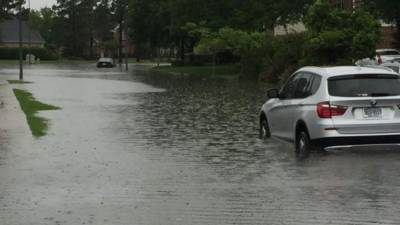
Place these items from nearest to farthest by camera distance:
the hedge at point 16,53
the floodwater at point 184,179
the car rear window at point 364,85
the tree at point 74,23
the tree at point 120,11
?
1. the floodwater at point 184,179
2. the car rear window at point 364,85
3. the hedge at point 16,53
4. the tree at point 120,11
5. the tree at point 74,23

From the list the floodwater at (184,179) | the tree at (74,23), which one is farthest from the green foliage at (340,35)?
the tree at (74,23)

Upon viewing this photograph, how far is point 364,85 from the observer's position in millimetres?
12531

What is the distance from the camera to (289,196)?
30.3ft

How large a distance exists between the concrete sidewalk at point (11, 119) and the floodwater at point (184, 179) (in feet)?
2.18

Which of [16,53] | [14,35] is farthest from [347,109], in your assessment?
[14,35]

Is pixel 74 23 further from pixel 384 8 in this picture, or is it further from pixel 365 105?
pixel 365 105

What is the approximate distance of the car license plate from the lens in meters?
12.3

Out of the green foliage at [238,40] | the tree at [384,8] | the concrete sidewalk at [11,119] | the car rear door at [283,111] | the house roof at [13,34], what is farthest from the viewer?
the house roof at [13,34]

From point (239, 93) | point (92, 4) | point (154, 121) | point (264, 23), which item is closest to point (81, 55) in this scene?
point (92, 4)

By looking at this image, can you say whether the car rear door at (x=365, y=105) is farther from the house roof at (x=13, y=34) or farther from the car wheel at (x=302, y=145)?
the house roof at (x=13, y=34)

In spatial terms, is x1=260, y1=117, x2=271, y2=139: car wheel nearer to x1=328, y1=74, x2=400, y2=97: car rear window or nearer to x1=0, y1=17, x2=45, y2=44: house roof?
x1=328, y1=74, x2=400, y2=97: car rear window

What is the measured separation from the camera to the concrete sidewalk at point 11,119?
16.8 m

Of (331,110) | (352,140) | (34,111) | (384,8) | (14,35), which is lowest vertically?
(34,111)

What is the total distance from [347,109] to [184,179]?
3.13 meters
